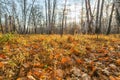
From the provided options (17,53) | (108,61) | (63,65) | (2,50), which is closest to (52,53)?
(63,65)

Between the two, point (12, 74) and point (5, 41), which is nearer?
point (12, 74)

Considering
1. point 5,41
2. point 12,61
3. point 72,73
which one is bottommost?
point 72,73

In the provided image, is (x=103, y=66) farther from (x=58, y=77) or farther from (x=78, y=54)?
(x=58, y=77)

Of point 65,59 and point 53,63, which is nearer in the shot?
point 53,63

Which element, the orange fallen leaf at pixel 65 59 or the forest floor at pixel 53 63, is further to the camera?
the orange fallen leaf at pixel 65 59

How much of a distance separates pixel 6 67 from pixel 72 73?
5.45 feet

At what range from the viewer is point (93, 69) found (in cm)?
481

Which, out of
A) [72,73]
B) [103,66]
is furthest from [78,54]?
[72,73]

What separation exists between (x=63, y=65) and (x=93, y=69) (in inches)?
33.0

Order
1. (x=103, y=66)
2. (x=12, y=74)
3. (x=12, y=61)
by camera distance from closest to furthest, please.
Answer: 1. (x=12, y=74)
2. (x=12, y=61)
3. (x=103, y=66)

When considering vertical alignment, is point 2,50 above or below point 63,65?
above

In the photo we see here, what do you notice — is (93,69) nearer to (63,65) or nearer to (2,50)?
(63,65)

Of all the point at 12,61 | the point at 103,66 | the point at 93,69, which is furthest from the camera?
the point at 103,66

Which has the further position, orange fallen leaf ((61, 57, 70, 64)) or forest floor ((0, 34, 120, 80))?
orange fallen leaf ((61, 57, 70, 64))
